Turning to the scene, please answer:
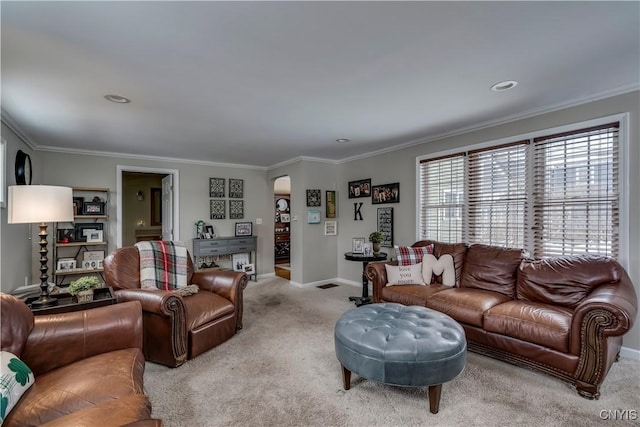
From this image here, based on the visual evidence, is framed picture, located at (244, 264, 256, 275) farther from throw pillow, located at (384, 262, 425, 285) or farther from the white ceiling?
throw pillow, located at (384, 262, 425, 285)

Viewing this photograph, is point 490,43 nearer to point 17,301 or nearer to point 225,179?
point 17,301

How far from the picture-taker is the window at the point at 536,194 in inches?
112

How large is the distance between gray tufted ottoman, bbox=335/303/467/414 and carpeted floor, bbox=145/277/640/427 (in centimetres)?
18

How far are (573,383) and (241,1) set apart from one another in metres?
3.17

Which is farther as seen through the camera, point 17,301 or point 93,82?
point 93,82

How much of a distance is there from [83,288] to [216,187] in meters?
3.63

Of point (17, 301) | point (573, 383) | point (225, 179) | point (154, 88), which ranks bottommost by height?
point (573, 383)

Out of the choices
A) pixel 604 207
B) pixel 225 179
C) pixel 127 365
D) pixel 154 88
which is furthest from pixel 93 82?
pixel 604 207

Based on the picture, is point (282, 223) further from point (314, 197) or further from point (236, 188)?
point (314, 197)

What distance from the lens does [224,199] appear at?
6059 millimetres

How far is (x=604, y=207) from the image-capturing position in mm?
2826

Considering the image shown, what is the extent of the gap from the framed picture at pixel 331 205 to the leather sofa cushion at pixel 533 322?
3.40 metres

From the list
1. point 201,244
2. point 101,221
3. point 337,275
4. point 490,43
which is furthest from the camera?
point 337,275

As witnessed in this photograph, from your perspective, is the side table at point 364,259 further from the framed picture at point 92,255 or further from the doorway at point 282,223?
the doorway at point 282,223
